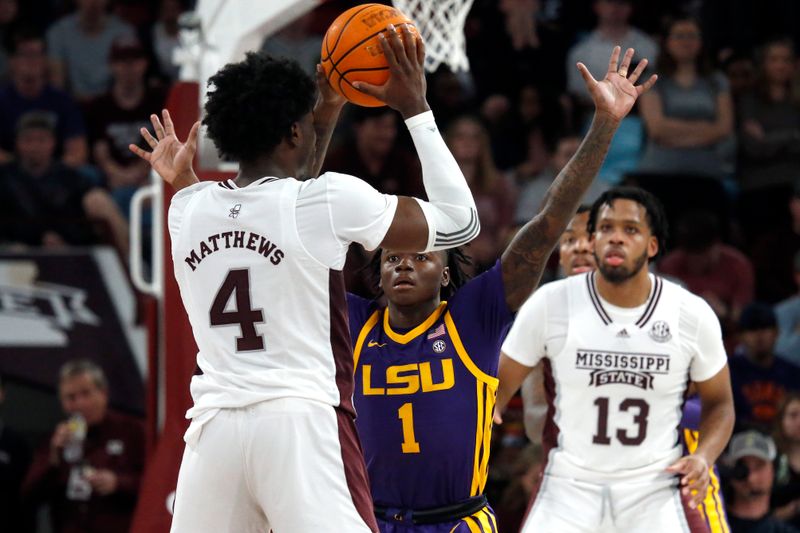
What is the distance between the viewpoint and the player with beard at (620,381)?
19.8 ft

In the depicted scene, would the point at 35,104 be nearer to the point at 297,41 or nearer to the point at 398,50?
the point at 297,41

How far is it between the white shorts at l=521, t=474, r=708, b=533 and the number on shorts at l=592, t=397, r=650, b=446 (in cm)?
19

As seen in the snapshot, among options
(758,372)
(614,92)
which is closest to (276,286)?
(614,92)

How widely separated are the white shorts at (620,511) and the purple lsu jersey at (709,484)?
10 cm

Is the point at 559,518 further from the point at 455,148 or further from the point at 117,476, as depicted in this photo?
the point at 455,148

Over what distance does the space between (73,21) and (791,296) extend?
6.44 meters

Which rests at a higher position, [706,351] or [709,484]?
[706,351]

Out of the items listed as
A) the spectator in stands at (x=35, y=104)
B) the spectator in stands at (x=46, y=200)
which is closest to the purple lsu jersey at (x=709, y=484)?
the spectator in stands at (x=46, y=200)

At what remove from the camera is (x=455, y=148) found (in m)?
10.9

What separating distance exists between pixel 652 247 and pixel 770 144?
5.19 metres

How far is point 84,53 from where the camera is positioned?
472 inches

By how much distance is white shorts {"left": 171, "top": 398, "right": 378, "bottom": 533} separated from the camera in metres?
3.94

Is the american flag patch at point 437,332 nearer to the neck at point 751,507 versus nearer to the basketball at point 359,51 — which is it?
the basketball at point 359,51

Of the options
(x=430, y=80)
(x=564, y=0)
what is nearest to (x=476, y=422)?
(x=430, y=80)
